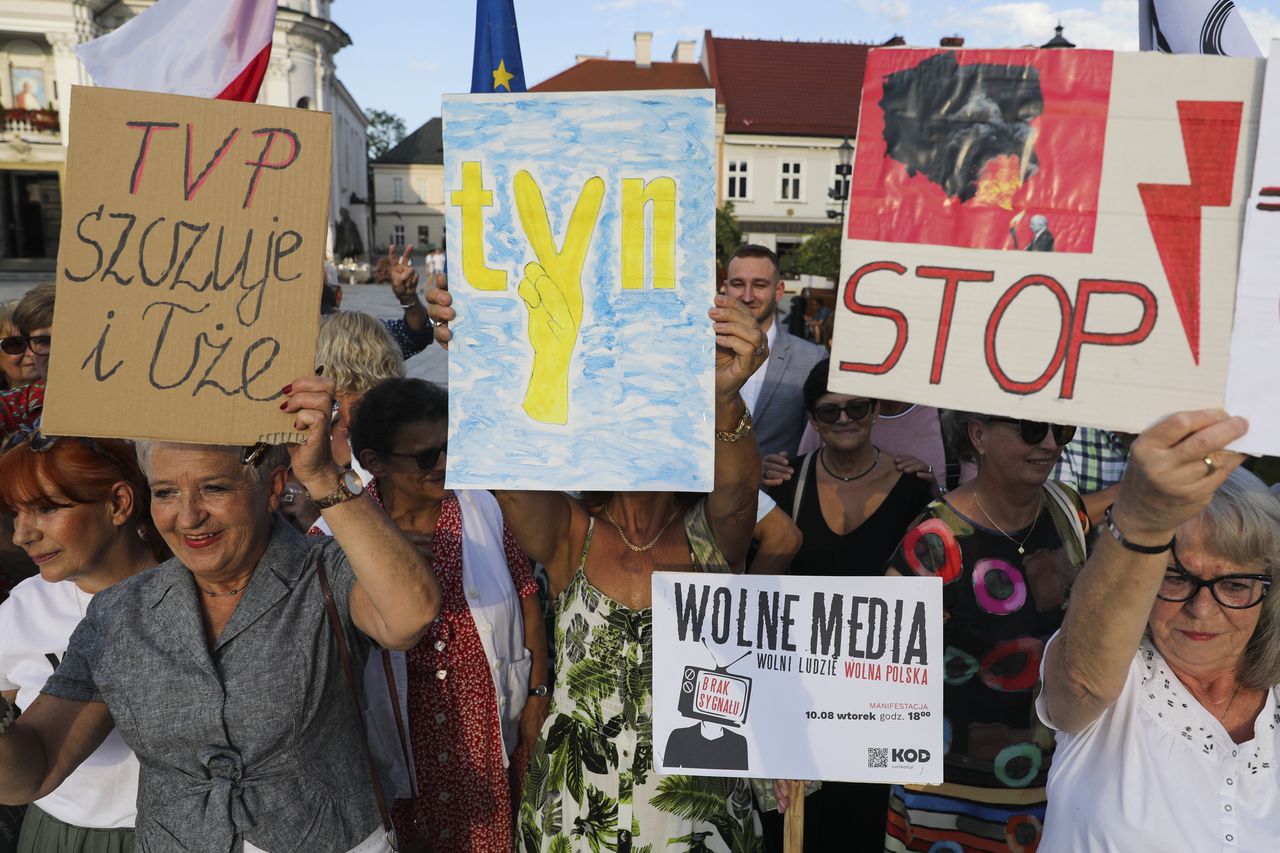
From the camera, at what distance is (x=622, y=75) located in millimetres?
48000

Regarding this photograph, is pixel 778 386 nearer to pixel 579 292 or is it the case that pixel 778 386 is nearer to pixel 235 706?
pixel 579 292

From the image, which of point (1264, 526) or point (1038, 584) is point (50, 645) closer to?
point (1038, 584)

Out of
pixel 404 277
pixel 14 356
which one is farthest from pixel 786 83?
pixel 14 356

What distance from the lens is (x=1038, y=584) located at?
2373 millimetres

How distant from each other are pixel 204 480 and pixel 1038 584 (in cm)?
203

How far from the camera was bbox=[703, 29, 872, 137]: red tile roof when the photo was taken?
45.4 m

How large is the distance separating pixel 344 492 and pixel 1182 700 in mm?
1690

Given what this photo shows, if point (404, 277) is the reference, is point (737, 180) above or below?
above

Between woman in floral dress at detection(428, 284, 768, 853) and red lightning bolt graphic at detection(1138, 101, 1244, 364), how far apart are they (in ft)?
2.94

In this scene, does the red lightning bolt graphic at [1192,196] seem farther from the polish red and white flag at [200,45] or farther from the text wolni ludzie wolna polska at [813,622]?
the polish red and white flag at [200,45]

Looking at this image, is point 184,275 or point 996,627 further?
point 996,627

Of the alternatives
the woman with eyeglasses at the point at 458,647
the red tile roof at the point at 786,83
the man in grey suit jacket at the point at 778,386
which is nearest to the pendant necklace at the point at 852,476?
the man in grey suit jacket at the point at 778,386

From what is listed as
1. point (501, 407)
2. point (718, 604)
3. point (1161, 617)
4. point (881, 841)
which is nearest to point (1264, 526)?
point (1161, 617)

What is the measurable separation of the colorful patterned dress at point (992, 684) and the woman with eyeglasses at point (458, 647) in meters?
1.10
